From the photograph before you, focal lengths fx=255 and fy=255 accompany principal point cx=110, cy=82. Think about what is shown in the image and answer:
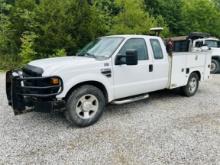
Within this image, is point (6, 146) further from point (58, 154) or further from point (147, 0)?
point (147, 0)

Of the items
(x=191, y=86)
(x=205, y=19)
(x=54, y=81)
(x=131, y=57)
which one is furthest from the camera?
(x=205, y=19)

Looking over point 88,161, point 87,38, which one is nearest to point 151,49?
point 88,161

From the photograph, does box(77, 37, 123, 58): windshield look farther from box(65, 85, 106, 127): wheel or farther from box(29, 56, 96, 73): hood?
box(65, 85, 106, 127): wheel

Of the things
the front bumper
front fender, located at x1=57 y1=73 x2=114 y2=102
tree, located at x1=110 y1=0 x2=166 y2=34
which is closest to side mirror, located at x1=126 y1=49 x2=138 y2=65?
front fender, located at x1=57 y1=73 x2=114 y2=102

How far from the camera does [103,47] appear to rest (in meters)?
5.92

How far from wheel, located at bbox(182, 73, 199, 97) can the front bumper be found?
4168 mm

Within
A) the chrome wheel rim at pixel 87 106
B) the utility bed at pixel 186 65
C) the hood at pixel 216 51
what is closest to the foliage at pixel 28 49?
the utility bed at pixel 186 65

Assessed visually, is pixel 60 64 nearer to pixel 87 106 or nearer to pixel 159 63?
pixel 87 106

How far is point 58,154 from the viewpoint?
4.05m

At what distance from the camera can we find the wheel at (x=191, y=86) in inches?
298

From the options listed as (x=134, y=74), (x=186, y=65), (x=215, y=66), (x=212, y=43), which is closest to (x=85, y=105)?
(x=134, y=74)

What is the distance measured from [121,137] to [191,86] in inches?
152

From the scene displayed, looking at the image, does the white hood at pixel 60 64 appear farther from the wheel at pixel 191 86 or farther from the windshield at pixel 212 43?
the windshield at pixel 212 43

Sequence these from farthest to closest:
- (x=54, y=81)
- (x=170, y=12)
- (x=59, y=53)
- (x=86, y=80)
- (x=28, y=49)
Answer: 1. (x=170, y=12)
2. (x=28, y=49)
3. (x=59, y=53)
4. (x=86, y=80)
5. (x=54, y=81)
